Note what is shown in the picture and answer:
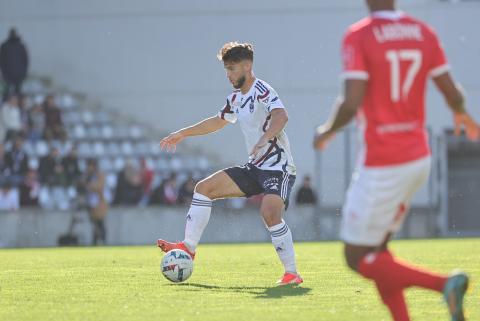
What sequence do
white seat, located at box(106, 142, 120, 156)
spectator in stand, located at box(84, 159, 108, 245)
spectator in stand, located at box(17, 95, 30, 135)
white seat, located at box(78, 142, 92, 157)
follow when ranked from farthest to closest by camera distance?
white seat, located at box(106, 142, 120, 156) < white seat, located at box(78, 142, 92, 157) < spectator in stand, located at box(17, 95, 30, 135) < spectator in stand, located at box(84, 159, 108, 245)

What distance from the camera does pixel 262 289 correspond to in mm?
9852

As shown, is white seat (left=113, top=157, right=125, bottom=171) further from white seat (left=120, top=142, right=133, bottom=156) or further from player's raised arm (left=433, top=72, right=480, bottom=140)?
player's raised arm (left=433, top=72, right=480, bottom=140)

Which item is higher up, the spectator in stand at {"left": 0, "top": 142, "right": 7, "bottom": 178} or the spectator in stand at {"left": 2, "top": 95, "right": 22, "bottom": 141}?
the spectator in stand at {"left": 2, "top": 95, "right": 22, "bottom": 141}

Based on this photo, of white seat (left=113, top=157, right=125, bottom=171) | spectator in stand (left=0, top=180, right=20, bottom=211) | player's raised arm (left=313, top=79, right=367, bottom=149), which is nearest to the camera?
player's raised arm (left=313, top=79, right=367, bottom=149)

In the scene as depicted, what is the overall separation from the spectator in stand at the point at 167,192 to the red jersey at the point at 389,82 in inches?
705

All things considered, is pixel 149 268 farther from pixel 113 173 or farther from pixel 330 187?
pixel 113 173

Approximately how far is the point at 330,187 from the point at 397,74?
1768 centimetres

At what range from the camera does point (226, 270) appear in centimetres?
1248

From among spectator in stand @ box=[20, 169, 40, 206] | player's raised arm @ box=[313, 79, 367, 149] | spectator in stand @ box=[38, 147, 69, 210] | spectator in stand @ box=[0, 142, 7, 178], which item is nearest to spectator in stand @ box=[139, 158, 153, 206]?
spectator in stand @ box=[38, 147, 69, 210]

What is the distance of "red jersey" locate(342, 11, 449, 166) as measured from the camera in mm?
6199

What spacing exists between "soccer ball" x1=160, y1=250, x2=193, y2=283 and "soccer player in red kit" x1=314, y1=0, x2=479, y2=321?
4111 millimetres

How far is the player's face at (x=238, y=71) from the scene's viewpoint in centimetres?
1050

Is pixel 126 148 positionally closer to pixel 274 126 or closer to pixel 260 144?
pixel 274 126

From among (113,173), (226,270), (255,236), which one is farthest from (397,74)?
(113,173)
